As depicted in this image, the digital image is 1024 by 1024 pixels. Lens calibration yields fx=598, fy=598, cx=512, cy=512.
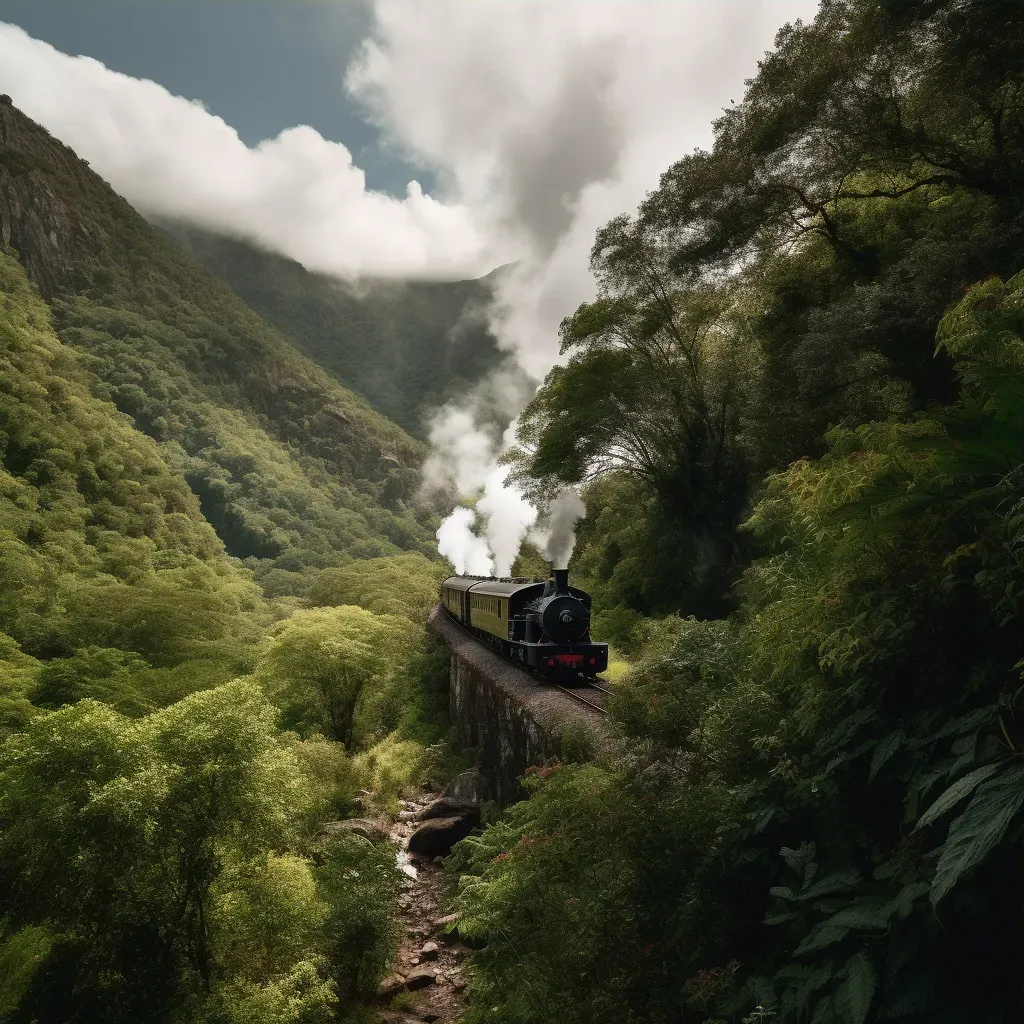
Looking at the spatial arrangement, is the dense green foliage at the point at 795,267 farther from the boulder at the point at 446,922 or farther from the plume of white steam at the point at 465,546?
the plume of white steam at the point at 465,546

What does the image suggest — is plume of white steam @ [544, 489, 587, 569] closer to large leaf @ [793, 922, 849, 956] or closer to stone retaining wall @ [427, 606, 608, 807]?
stone retaining wall @ [427, 606, 608, 807]

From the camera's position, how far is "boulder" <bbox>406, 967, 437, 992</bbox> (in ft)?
34.0

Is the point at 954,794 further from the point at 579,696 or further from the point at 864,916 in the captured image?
the point at 579,696

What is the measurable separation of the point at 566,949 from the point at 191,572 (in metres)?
43.7

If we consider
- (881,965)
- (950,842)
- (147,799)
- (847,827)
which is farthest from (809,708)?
(147,799)

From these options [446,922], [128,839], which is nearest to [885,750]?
[128,839]

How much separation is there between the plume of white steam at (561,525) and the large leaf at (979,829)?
1707cm

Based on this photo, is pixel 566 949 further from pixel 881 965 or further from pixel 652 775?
pixel 881 965

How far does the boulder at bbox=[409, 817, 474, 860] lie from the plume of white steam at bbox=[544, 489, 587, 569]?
26.9 feet

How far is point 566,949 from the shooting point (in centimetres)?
502

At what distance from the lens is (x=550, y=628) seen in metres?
14.2

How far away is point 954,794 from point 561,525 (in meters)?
18.8

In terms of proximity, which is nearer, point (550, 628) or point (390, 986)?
point (390, 986)

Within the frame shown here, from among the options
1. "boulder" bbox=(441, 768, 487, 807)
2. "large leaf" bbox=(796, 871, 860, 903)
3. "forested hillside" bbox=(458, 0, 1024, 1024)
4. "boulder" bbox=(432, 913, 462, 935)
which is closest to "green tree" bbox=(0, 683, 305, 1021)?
"boulder" bbox=(432, 913, 462, 935)
